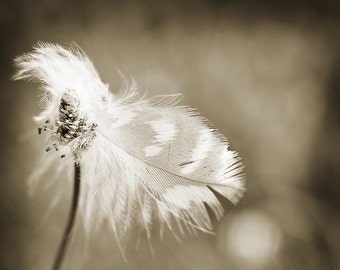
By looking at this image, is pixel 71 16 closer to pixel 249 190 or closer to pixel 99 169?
pixel 99 169

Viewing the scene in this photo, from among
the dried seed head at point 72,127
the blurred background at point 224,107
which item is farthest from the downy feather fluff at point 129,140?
the blurred background at point 224,107

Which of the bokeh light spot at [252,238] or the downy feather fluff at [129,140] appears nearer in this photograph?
the downy feather fluff at [129,140]

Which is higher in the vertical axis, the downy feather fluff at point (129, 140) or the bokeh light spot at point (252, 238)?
the downy feather fluff at point (129, 140)

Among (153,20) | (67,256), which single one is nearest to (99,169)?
(67,256)

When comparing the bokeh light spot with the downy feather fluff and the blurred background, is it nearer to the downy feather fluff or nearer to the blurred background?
the blurred background

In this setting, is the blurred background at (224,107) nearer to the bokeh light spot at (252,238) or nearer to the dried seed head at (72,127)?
the bokeh light spot at (252,238)

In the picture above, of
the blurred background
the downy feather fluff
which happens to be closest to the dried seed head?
the downy feather fluff
